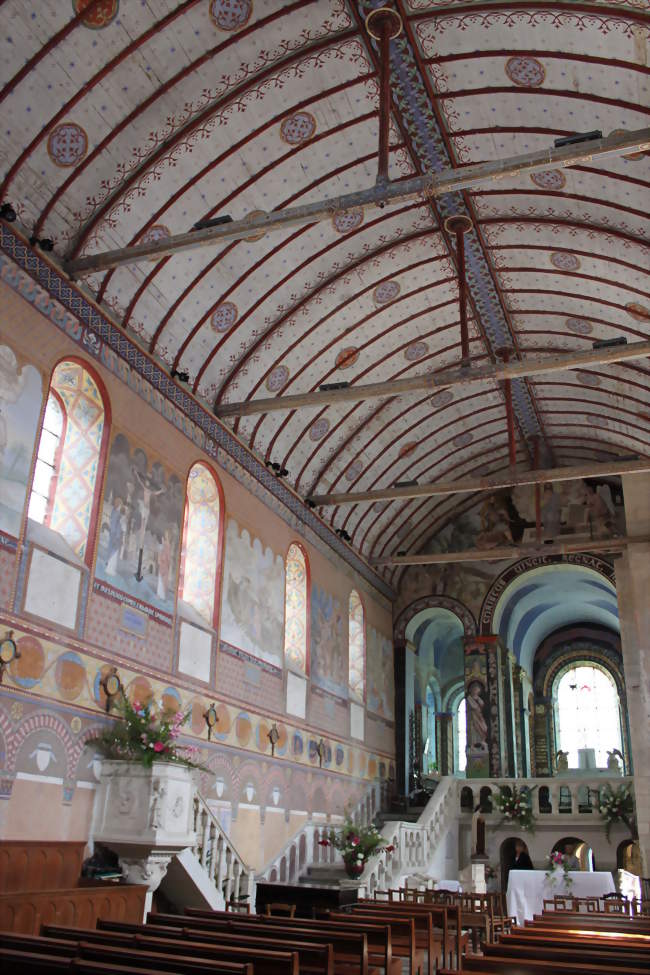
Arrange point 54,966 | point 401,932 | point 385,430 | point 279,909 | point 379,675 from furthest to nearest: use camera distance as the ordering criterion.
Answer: point 379,675, point 385,430, point 279,909, point 401,932, point 54,966

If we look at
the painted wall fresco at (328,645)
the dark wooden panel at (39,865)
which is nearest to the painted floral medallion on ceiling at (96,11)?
the dark wooden panel at (39,865)

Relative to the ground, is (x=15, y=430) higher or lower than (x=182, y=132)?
lower

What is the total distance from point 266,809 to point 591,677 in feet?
58.5

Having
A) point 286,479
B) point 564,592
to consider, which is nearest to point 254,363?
point 286,479

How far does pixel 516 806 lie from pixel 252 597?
9564 mm

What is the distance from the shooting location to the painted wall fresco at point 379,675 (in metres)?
22.3

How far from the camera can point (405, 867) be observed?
1773 centimetres

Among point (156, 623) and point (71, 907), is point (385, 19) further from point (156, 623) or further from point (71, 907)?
point (71, 907)

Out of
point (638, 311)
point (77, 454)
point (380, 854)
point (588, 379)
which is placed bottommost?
point (380, 854)

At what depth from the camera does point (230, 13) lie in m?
10.5

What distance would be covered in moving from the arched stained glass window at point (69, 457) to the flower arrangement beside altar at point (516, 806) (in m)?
14.0

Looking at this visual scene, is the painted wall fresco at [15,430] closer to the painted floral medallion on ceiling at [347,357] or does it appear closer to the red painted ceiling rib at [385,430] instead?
the painted floral medallion on ceiling at [347,357]

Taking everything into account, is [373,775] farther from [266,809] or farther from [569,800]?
[266,809]

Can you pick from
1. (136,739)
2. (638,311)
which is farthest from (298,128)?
(136,739)
